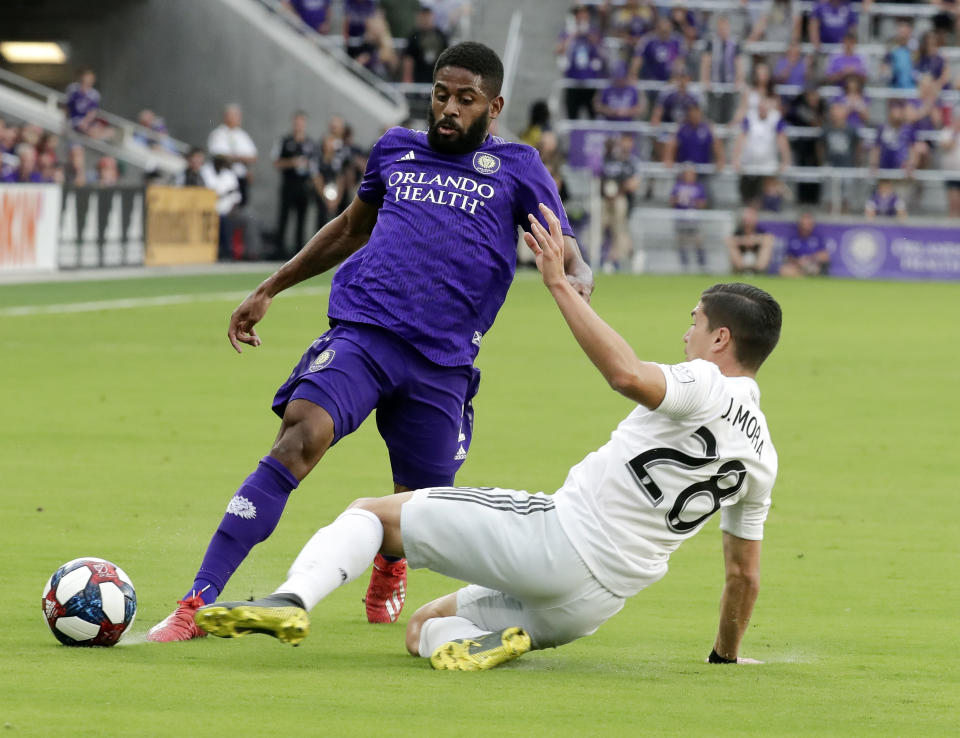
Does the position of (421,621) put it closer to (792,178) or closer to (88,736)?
(88,736)

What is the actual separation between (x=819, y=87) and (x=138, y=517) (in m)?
27.4

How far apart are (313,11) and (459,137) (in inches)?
1175

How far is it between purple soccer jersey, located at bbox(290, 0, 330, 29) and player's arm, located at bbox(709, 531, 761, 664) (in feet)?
101

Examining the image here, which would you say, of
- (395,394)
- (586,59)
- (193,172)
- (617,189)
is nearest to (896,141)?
(617,189)

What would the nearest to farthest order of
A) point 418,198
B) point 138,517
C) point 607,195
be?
point 418,198
point 138,517
point 607,195

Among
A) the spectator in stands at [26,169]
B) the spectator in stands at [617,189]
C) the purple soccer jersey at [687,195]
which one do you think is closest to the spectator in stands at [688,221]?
the purple soccer jersey at [687,195]

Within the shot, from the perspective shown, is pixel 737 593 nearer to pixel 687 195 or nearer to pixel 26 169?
pixel 26 169

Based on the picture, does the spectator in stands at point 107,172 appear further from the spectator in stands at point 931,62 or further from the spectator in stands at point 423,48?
the spectator in stands at point 931,62

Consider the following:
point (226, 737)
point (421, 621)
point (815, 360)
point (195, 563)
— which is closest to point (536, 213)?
point (421, 621)

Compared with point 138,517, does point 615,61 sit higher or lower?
higher

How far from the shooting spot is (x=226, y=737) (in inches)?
173

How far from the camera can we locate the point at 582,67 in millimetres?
33625

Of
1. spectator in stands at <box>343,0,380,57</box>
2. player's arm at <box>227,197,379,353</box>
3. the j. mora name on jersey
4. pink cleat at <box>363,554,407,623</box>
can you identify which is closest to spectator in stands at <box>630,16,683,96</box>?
spectator in stands at <box>343,0,380,57</box>

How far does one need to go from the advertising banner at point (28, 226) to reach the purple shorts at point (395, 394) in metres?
17.0
